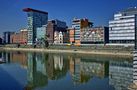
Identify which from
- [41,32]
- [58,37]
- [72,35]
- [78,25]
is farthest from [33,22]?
[78,25]

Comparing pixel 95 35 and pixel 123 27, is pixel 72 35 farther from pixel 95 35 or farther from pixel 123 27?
pixel 123 27

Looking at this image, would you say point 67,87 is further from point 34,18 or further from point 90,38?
point 34,18

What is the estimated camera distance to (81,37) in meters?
139

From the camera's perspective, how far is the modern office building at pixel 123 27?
10894 cm

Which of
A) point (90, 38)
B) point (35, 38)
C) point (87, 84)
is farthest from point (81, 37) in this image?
point (87, 84)

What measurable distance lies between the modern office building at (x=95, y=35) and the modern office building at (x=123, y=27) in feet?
23.4

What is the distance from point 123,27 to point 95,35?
20.3 metres

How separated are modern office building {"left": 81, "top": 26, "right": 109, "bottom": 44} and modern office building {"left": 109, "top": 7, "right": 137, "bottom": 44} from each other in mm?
7118

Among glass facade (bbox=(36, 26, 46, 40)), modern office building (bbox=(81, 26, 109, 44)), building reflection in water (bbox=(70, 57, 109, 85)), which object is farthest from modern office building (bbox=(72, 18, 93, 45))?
building reflection in water (bbox=(70, 57, 109, 85))

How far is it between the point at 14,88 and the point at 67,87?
6.57 m

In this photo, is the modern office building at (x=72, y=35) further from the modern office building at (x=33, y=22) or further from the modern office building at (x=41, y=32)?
the modern office building at (x=33, y=22)

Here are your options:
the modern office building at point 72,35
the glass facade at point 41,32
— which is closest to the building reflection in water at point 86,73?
the modern office building at point 72,35

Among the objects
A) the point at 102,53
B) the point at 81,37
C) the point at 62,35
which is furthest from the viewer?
the point at 62,35

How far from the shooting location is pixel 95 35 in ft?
426
